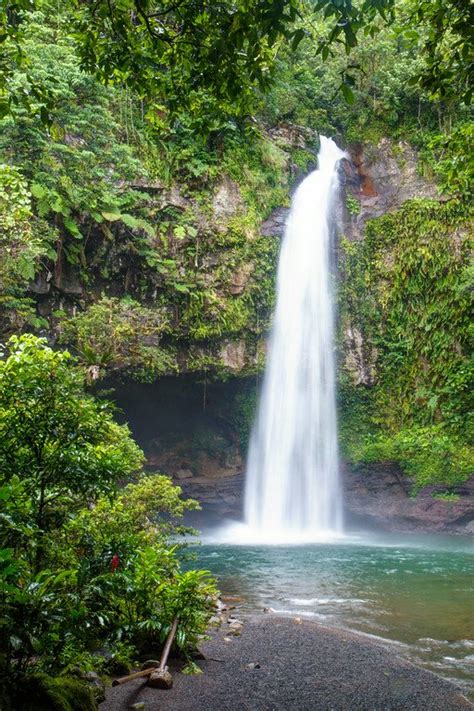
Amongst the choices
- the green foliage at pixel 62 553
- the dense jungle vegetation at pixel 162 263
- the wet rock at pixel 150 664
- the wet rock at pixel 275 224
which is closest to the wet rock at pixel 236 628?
the dense jungle vegetation at pixel 162 263

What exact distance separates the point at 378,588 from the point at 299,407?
10.5 m

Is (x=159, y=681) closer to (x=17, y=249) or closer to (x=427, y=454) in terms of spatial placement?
(x=17, y=249)

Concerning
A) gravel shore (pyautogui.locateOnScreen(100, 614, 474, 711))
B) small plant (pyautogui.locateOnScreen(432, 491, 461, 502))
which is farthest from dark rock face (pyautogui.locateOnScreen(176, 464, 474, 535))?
gravel shore (pyautogui.locateOnScreen(100, 614, 474, 711))

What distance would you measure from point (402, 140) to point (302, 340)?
9.64 m

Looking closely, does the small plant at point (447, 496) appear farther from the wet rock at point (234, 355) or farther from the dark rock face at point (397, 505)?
the wet rock at point (234, 355)

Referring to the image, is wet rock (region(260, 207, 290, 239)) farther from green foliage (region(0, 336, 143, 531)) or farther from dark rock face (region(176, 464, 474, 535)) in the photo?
green foliage (region(0, 336, 143, 531))

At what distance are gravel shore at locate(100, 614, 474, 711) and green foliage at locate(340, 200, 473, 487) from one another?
12759 millimetres

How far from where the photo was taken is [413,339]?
19.8 m

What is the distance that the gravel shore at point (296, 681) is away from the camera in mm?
4461

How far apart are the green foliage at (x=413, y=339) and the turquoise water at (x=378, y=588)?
3703 mm

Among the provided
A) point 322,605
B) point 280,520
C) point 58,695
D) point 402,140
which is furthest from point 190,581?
point 402,140

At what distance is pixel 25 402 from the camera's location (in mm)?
4473

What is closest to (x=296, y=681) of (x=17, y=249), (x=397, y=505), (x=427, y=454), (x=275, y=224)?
(x=17, y=249)

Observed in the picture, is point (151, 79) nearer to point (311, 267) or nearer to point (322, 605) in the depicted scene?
point (322, 605)
